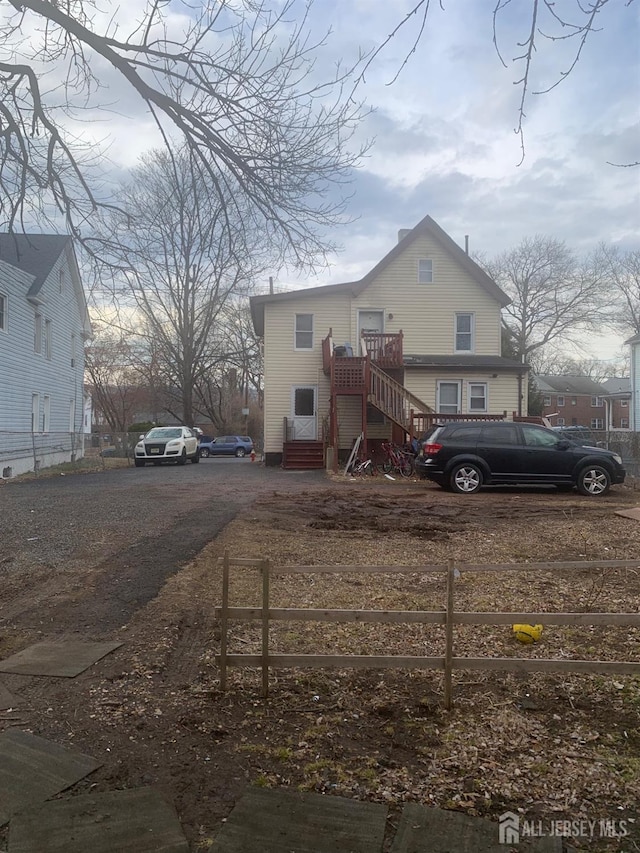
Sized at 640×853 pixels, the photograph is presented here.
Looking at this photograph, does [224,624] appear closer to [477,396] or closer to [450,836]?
[450,836]

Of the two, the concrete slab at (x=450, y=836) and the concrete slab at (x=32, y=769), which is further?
the concrete slab at (x=32, y=769)

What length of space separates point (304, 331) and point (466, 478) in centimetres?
1163

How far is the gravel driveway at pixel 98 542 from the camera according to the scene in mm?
Answer: 5477

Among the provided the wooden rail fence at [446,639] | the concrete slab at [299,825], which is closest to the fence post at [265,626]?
the wooden rail fence at [446,639]

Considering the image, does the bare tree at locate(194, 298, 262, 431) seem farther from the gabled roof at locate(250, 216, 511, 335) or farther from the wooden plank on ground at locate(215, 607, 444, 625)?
the wooden plank on ground at locate(215, 607, 444, 625)

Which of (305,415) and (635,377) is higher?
(635,377)

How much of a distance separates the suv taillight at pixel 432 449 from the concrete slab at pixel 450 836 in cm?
1087

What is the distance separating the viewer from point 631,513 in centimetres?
1018

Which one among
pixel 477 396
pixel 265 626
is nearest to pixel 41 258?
pixel 477 396

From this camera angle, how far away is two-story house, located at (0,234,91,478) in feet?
64.8

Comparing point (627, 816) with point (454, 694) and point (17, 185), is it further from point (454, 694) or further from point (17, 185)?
point (17, 185)

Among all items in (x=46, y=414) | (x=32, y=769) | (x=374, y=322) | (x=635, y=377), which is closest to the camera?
(x=32, y=769)

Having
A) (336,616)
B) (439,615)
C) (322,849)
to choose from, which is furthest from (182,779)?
(439,615)

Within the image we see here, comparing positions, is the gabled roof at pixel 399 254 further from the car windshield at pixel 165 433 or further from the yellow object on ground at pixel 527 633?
the yellow object on ground at pixel 527 633
